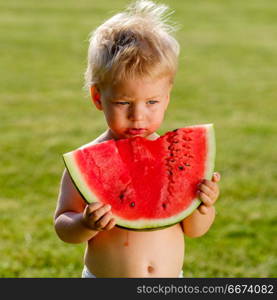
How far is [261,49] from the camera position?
14.1m

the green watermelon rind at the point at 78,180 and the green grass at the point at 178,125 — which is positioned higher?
the green watermelon rind at the point at 78,180

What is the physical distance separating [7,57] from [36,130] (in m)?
5.42

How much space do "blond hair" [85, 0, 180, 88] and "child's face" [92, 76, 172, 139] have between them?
36 millimetres

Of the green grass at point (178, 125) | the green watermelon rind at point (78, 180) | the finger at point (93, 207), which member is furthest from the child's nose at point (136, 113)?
the green grass at point (178, 125)

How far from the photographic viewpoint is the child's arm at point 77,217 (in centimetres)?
238

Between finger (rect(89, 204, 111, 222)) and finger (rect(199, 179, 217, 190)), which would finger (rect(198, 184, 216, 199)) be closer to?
finger (rect(199, 179, 217, 190))

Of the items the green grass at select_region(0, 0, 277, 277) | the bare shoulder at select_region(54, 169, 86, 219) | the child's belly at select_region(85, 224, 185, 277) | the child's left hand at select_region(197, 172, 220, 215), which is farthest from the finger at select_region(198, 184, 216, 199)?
the green grass at select_region(0, 0, 277, 277)

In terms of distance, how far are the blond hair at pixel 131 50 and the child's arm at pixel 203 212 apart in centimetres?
48

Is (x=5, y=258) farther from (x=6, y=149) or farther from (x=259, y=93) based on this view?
(x=259, y=93)

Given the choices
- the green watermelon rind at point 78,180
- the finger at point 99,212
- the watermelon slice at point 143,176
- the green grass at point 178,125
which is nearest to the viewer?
the finger at point 99,212

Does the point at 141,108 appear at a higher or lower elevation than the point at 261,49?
higher

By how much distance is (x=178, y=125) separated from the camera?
26.5ft

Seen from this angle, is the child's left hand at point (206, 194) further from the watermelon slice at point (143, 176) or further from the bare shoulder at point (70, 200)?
the bare shoulder at point (70, 200)
